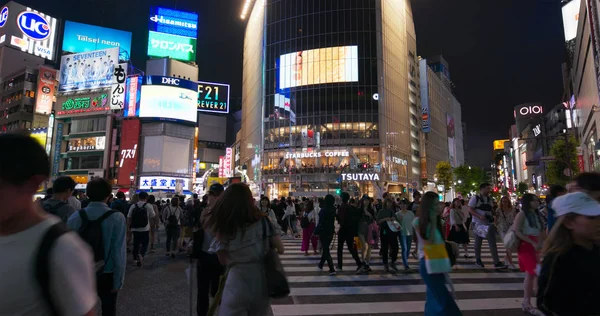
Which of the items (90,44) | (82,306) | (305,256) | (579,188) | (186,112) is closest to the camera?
(82,306)

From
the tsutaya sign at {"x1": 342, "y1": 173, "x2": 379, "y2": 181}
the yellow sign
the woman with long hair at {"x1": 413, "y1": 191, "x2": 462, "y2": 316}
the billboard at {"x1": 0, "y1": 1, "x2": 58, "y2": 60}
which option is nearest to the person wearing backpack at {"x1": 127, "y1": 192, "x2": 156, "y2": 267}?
the woman with long hair at {"x1": 413, "y1": 191, "x2": 462, "y2": 316}

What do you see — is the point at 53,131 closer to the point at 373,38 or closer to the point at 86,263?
the point at 373,38

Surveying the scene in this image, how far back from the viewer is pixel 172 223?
11594 millimetres

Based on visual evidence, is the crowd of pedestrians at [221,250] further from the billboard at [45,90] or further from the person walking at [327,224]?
the billboard at [45,90]

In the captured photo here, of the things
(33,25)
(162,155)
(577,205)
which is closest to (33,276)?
(577,205)

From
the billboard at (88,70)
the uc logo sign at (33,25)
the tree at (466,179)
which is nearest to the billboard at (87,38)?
the billboard at (88,70)

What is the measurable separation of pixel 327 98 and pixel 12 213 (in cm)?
5666

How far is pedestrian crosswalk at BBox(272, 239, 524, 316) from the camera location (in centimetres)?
580

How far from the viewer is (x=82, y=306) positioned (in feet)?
4.46

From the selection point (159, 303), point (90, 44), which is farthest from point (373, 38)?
point (159, 303)

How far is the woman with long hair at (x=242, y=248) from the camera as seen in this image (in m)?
3.20

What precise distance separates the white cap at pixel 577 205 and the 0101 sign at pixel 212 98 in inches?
2973

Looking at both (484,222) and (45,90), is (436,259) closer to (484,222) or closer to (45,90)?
(484,222)

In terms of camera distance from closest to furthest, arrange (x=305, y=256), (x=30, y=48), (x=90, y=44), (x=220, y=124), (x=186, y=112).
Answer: (x=305, y=256)
(x=186, y=112)
(x=90, y=44)
(x=30, y=48)
(x=220, y=124)
